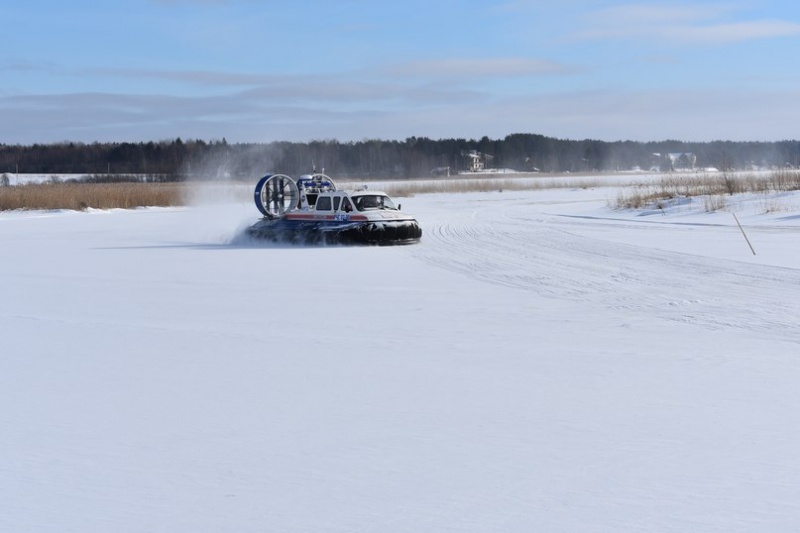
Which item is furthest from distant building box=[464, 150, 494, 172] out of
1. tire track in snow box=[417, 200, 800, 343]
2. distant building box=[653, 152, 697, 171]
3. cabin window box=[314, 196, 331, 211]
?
tire track in snow box=[417, 200, 800, 343]

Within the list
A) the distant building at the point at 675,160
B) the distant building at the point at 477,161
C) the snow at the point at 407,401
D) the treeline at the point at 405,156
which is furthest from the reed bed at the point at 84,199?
the distant building at the point at 675,160

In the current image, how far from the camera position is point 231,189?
50.4m

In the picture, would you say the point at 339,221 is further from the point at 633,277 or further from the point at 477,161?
the point at 477,161

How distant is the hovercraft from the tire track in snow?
0.97 m

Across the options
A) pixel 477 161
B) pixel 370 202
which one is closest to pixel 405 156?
pixel 477 161

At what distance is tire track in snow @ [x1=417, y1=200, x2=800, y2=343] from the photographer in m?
10.9

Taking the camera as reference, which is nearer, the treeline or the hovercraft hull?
the hovercraft hull

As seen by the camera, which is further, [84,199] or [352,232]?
[84,199]

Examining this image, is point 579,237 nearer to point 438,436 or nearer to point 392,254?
point 392,254

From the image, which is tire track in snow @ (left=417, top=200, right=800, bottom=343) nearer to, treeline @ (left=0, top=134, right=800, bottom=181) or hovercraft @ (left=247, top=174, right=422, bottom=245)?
hovercraft @ (left=247, top=174, right=422, bottom=245)

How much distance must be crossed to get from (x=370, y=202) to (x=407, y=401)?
Result: 54.2 feet

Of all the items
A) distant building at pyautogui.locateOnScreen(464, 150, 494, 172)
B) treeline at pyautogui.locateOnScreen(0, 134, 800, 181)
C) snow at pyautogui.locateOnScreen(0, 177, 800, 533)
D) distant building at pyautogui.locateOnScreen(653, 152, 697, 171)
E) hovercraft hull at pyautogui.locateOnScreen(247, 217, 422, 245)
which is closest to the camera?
snow at pyautogui.locateOnScreen(0, 177, 800, 533)

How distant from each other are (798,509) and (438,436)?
2292 millimetres

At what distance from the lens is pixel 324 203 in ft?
75.9
